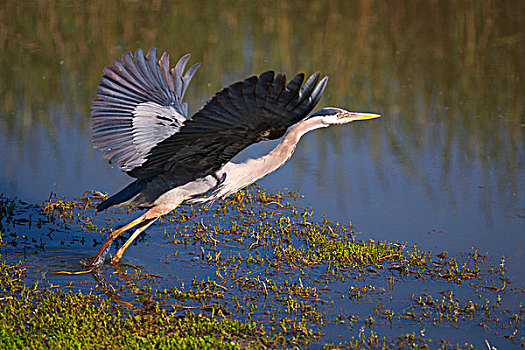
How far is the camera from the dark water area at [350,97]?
7211 millimetres

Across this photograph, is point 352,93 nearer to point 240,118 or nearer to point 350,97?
point 350,97

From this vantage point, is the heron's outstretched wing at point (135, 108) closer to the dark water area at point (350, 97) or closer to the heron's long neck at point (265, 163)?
the heron's long neck at point (265, 163)

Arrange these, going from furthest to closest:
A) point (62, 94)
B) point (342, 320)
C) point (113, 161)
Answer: point (62, 94) < point (113, 161) < point (342, 320)

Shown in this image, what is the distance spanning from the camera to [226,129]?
15.6 feet

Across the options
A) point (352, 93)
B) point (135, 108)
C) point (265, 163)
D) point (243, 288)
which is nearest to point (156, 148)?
point (135, 108)

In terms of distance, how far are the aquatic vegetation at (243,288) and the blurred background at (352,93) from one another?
44cm

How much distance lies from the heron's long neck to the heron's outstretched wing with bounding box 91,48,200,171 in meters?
0.54

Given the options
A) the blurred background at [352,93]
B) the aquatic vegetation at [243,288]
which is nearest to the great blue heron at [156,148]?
the aquatic vegetation at [243,288]

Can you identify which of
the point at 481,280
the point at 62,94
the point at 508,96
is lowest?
the point at 481,280

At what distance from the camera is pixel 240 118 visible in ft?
15.1

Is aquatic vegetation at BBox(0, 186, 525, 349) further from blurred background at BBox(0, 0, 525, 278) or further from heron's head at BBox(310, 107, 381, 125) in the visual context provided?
heron's head at BBox(310, 107, 381, 125)

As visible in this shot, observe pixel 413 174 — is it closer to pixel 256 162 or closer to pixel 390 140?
pixel 390 140

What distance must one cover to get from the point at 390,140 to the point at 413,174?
3.60ft

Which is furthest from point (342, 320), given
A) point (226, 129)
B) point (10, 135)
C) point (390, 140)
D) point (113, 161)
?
point (10, 135)
